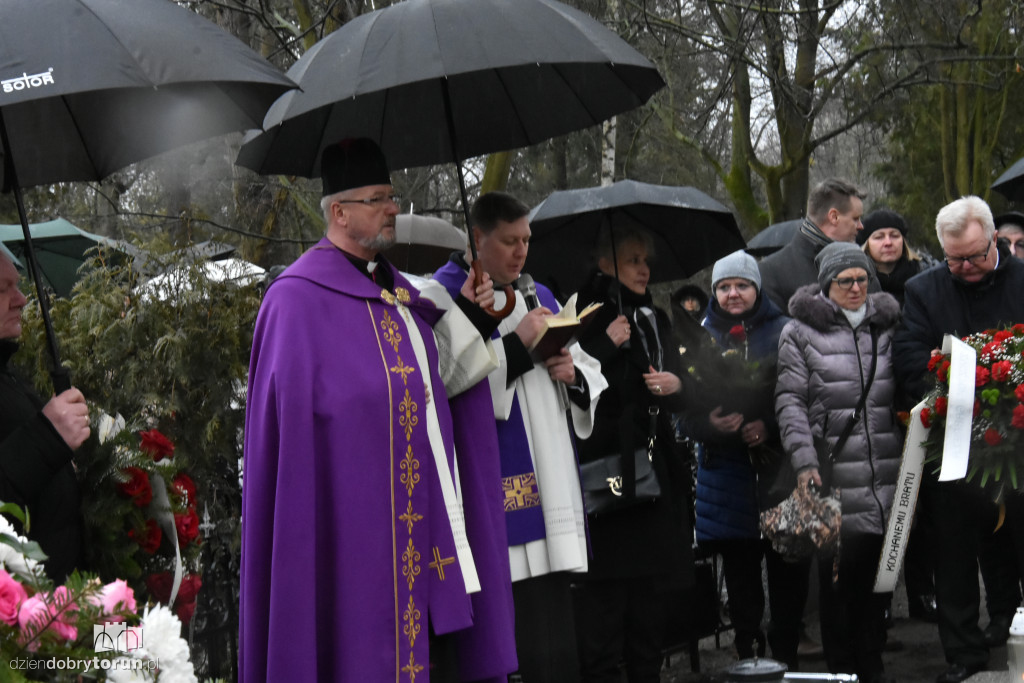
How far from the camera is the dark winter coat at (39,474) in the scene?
3.68 metres

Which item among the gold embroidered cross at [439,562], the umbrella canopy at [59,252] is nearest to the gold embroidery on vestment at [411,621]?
the gold embroidered cross at [439,562]

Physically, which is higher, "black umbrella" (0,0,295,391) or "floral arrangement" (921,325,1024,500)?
"black umbrella" (0,0,295,391)

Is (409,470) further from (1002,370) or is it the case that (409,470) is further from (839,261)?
(839,261)

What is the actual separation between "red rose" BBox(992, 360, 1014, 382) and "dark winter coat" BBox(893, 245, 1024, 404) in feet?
1.96

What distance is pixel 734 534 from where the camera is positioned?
684 centimetres

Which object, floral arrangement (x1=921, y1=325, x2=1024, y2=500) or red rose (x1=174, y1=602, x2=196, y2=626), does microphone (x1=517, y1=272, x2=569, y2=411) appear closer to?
red rose (x1=174, y1=602, x2=196, y2=626)

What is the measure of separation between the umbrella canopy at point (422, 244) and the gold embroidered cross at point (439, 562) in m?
3.17

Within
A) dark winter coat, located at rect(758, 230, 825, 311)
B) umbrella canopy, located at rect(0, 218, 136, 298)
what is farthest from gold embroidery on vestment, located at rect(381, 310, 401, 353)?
umbrella canopy, located at rect(0, 218, 136, 298)

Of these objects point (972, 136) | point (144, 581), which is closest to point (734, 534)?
point (144, 581)

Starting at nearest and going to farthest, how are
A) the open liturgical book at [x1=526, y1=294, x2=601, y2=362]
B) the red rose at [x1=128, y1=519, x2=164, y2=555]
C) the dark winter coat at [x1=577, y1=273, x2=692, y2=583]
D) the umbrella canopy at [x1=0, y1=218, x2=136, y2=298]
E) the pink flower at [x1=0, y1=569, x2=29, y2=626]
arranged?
the pink flower at [x1=0, y1=569, x2=29, y2=626], the red rose at [x1=128, y1=519, x2=164, y2=555], the open liturgical book at [x1=526, y1=294, x2=601, y2=362], the dark winter coat at [x1=577, y1=273, x2=692, y2=583], the umbrella canopy at [x1=0, y1=218, x2=136, y2=298]

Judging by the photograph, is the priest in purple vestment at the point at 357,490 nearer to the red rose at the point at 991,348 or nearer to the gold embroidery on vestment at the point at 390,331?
the gold embroidery on vestment at the point at 390,331

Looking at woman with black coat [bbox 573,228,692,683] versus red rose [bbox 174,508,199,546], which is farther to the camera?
woman with black coat [bbox 573,228,692,683]

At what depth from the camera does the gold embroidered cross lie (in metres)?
4.23

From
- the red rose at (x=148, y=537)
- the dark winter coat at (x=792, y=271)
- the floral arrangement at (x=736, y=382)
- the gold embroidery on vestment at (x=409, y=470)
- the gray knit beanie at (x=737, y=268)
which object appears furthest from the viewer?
the dark winter coat at (x=792, y=271)
